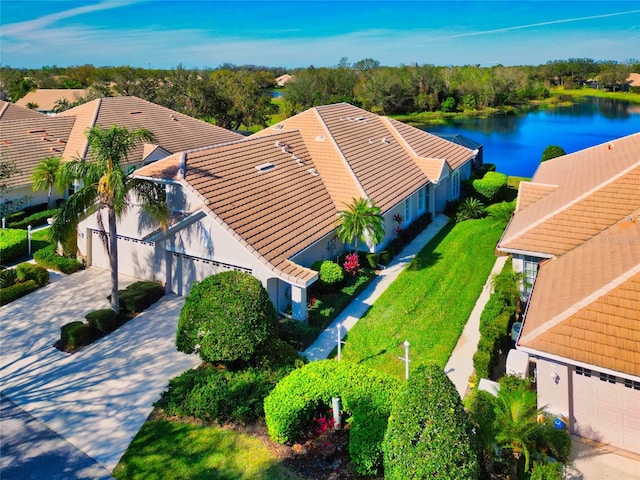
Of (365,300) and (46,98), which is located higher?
(46,98)

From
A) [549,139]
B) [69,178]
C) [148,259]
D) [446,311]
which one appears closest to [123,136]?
[69,178]

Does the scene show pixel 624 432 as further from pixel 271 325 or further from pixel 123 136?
pixel 123 136

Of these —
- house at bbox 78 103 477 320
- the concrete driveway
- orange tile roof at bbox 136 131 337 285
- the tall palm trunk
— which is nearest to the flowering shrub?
house at bbox 78 103 477 320

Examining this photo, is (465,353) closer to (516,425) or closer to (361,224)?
(516,425)

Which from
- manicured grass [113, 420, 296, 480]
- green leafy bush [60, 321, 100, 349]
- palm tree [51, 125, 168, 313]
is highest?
palm tree [51, 125, 168, 313]

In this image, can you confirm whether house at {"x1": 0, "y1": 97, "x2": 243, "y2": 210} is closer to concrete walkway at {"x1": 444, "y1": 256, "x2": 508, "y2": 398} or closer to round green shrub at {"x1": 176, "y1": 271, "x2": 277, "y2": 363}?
round green shrub at {"x1": 176, "y1": 271, "x2": 277, "y2": 363}

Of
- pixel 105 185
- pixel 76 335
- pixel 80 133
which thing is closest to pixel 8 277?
pixel 76 335

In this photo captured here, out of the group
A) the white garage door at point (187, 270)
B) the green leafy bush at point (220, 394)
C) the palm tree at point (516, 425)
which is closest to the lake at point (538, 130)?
the white garage door at point (187, 270)
